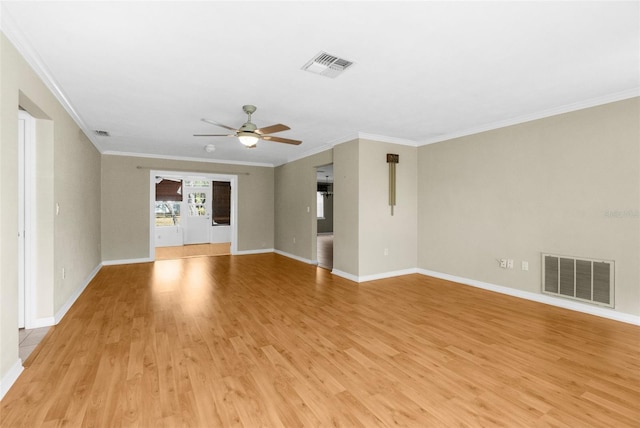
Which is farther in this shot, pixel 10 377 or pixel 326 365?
pixel 326 365

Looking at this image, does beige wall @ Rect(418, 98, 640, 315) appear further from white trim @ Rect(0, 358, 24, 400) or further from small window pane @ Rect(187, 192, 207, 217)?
small window pane @ Rect(187, 192, 207, 217)

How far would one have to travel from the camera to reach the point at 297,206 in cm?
720

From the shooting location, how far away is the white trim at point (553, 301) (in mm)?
3287

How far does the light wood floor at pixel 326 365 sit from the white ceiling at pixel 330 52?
246cm

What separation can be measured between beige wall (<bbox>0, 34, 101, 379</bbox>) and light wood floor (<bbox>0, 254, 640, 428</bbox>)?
1.32 ft

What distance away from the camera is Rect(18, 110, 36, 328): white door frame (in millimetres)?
2916

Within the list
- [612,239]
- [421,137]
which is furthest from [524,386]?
[421,137]

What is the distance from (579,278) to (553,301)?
0.43 metres

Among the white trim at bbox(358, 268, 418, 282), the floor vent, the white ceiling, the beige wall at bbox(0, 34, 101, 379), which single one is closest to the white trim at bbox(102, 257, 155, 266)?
the beige wall at bbox(0, 34, 101, 379)

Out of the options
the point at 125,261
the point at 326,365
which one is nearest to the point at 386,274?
the point at 326,365

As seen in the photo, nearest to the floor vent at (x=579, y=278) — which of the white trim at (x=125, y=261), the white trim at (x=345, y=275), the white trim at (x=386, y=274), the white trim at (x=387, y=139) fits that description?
the white trim at (x=386, y=274)

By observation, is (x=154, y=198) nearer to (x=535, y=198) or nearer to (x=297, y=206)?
(x=297, y=206)

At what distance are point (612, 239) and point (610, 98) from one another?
158cm

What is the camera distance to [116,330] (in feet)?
9.86
